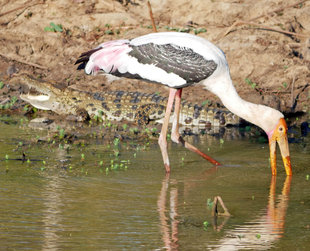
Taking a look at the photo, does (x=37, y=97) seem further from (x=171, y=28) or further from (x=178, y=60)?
(x=178, y=60)

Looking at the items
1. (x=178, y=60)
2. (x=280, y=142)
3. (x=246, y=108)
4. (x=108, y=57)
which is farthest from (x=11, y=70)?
(x=280, y=142)

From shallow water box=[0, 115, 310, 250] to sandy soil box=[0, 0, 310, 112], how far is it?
2.91 metres

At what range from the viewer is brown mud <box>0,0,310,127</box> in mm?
10102

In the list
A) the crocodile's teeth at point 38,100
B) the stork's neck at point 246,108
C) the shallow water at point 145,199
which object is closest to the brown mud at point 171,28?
the crocodile's teeth at point 38,100

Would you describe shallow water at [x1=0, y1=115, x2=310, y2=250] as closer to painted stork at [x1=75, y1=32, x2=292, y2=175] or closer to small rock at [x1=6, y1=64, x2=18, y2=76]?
painted stork at [x1=75, y1=32, x2=292, y2=175]

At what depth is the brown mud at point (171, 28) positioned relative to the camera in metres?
10.1

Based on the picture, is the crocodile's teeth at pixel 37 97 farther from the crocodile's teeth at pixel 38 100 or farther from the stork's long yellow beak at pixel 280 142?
the stork's long yellow beak at pixel 280 142

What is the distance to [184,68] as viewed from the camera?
5.88m

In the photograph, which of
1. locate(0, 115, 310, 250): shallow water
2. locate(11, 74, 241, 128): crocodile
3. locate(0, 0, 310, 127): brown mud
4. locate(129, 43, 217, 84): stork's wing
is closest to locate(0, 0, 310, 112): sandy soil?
locate(0, 0, 310, 127): brown mud

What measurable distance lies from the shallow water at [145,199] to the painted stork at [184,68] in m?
0.45

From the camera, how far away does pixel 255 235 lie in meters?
4.24

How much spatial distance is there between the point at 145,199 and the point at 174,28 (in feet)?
Answer: 21.3

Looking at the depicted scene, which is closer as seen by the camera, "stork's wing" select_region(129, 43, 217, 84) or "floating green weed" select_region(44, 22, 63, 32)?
"stork's wing" select_region(129, 43, 217, 84)

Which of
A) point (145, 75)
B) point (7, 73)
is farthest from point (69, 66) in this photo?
point (145, 75)
